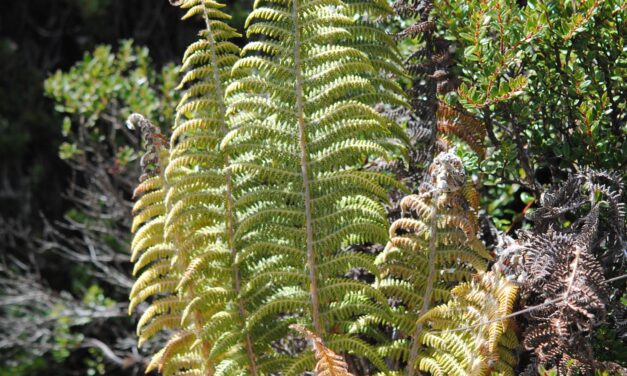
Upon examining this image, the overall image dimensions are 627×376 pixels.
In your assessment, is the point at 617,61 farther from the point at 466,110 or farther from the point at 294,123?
the point at 294,123

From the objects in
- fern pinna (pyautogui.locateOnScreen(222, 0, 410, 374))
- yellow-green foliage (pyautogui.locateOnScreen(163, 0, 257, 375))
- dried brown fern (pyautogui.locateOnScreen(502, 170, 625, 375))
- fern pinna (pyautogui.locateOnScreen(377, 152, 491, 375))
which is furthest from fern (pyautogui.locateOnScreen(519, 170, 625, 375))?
yellow-green foliage (pyautogui.locateOnScreen(163, 0, 257, 375))

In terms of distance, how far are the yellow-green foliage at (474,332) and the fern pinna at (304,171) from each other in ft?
0.61

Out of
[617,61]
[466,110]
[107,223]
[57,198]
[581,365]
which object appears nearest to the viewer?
[581,365]

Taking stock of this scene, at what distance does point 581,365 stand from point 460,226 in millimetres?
483

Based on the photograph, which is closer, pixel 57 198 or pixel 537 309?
pixel 537 309

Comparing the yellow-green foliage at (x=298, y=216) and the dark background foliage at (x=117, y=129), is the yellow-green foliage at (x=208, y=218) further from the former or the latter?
the dark background foliage at (x=117, y=129)

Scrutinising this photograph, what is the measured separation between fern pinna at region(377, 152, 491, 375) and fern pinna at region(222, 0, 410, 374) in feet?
0.27

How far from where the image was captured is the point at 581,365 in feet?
6.68

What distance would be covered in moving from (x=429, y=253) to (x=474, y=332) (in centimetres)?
26

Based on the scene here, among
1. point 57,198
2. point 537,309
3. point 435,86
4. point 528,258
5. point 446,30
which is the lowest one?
point 537,309

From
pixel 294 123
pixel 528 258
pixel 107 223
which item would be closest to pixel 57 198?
pixel 107 223

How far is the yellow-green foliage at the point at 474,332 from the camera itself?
83.5 inches

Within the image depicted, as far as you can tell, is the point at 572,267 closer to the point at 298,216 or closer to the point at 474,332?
the point at 474,332

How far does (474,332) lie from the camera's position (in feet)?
7.34
